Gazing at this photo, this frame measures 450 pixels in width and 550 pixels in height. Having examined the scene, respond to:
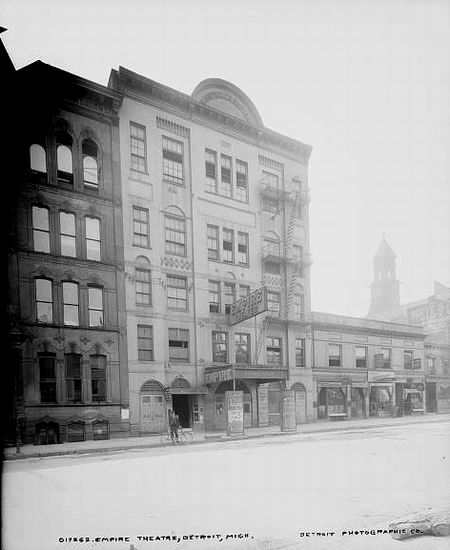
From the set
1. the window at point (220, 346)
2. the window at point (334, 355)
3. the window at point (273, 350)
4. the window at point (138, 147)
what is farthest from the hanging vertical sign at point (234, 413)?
the window at point (334, 355)

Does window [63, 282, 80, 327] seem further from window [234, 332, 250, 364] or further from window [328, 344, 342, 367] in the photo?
window [328, 344, 342, 367]

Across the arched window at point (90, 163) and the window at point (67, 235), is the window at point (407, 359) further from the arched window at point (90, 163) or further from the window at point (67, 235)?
the window at point (67, 235)

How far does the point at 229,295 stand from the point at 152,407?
24.0ft

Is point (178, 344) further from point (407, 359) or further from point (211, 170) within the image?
point (407, 359)

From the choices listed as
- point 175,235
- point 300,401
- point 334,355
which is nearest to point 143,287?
point 175,235

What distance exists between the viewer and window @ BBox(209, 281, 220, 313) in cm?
2523

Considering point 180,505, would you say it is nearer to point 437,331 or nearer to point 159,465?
point 159,465

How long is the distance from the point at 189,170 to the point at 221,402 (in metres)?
12.2

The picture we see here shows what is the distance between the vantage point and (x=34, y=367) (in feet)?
43.1

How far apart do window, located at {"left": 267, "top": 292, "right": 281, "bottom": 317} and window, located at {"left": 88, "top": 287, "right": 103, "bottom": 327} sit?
1293 cm

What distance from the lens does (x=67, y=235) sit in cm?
1470

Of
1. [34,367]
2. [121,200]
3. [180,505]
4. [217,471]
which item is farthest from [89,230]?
[180,505]

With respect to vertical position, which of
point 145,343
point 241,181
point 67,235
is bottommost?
point 145,343

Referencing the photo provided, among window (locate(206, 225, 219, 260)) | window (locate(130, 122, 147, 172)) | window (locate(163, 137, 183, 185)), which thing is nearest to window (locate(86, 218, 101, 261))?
window (locate(130, 122, 147, 172))
